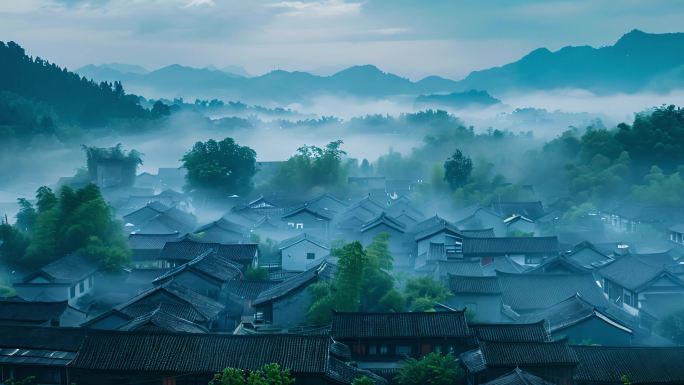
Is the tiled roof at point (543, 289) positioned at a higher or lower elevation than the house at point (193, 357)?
lower

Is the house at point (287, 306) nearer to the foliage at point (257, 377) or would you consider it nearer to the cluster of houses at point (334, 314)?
the cluster of houses at point (334, 314)

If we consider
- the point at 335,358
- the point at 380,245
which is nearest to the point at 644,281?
the point at 380,245

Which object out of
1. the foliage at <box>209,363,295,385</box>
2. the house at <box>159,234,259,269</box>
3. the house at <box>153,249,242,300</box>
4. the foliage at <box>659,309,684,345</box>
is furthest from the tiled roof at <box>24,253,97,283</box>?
the foliage at <box>659,309,684,345</box>

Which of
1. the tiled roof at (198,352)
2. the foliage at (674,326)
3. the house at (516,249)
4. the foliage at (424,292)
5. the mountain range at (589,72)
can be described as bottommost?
the foliage at (674,326)

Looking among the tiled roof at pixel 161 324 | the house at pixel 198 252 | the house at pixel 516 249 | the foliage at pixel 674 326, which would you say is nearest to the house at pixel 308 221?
the house at pixel 198 252

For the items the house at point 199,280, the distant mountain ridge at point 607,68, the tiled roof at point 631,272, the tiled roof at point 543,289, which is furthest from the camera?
the distant mountain ridge at point 607,68

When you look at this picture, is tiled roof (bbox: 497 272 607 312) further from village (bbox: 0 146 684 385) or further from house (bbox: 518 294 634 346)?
house (bbox: 518 294 634 346)
